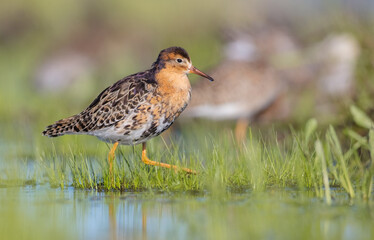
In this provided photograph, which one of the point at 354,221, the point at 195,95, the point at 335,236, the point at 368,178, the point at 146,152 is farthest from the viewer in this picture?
the point at 195,95

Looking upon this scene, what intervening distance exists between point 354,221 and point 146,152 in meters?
3.05

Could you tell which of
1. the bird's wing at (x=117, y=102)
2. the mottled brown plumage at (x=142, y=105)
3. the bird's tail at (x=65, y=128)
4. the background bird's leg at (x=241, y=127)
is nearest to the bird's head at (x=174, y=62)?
the mottled brown plumage at (x=142, y=105)

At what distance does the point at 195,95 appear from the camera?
1086 cm

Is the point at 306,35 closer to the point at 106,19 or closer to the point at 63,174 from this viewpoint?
the point at 106,19

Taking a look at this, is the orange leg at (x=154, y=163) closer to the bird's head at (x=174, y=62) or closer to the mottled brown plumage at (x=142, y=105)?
the mottled brown plumage at (x=142, y=105)

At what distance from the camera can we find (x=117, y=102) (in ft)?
24.0

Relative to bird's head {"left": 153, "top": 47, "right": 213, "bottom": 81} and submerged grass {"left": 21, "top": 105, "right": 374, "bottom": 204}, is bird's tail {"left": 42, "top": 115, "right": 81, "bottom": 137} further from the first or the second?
bird's head {"left": 153, "top": 47, "right": 213, "bottom": 81}

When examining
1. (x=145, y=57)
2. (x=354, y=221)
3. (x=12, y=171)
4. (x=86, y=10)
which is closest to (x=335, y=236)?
(x=354, y=221)

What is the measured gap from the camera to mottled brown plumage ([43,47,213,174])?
23.4 ft

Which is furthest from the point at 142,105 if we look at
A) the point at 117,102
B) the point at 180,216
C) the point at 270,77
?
the point at 270,77

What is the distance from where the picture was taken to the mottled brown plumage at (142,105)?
7.14 m

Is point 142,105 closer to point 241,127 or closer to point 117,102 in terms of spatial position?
point 117,102

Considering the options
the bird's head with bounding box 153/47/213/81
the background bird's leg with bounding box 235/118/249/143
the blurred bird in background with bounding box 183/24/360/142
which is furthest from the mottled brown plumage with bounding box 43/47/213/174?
the background bird's leg with bounding box 235/118/249/143

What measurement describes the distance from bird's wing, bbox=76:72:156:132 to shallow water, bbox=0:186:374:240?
35.8 inches
